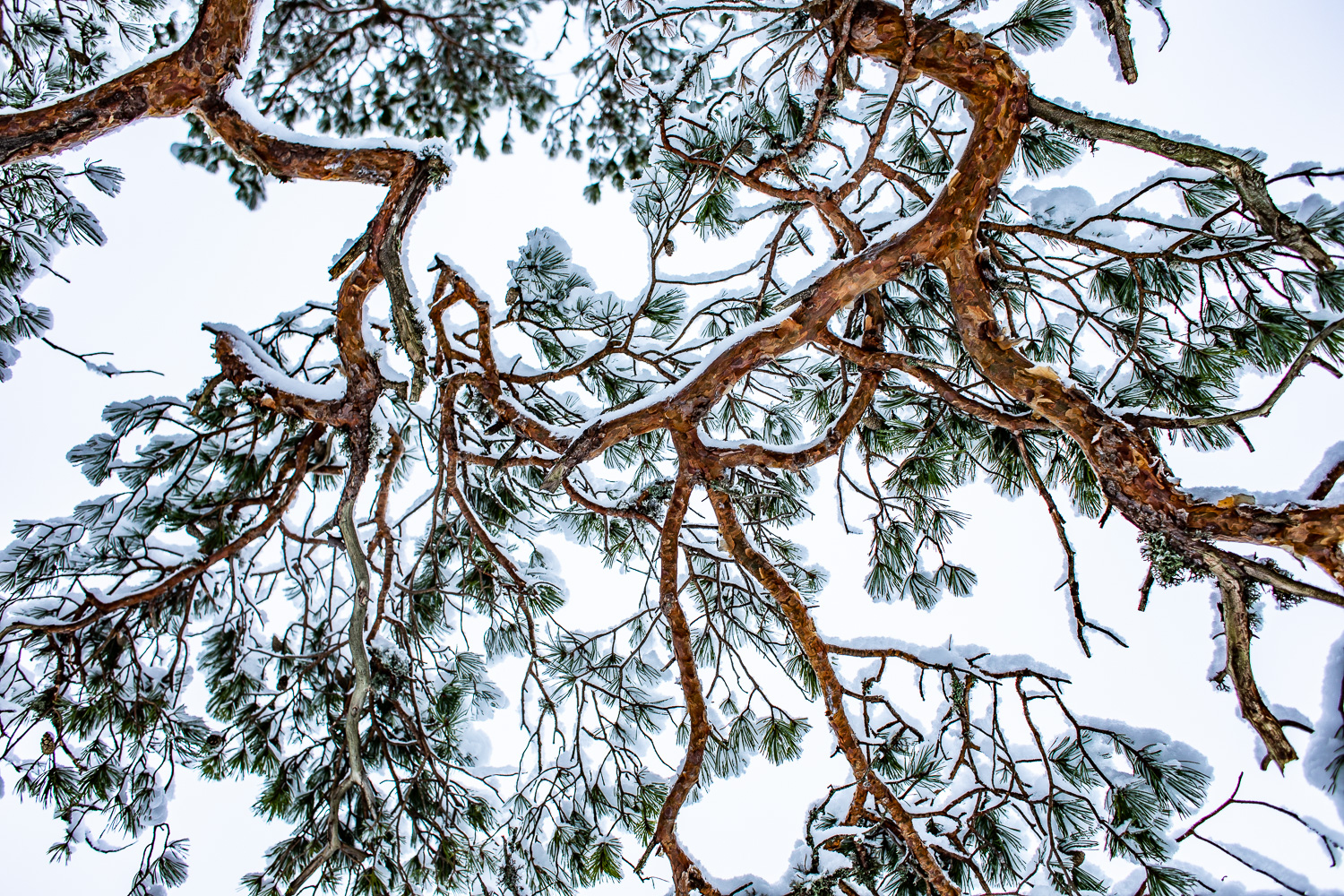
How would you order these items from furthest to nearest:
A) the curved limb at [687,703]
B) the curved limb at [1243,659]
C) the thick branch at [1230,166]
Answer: the curved limb at [687,703] → the thick branch at [1230,166] → the curved limb at [1243,659]

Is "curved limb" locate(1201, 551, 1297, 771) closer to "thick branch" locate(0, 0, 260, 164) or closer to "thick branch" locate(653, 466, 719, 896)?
Answer: "thick branch" locate(653, 466, 719, 896)

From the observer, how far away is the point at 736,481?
8.30 feet

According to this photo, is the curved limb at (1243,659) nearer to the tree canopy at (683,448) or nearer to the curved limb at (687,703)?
the tree canopy at (683,448)

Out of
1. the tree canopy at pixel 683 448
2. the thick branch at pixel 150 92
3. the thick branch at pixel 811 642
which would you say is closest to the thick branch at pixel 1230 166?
the tree canopy at pixel 683 448

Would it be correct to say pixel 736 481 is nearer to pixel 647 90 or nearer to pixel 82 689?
pixel 647 90

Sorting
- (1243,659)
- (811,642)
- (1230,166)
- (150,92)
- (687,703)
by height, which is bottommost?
(1243,659)

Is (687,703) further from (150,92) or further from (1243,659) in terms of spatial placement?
(150,92)

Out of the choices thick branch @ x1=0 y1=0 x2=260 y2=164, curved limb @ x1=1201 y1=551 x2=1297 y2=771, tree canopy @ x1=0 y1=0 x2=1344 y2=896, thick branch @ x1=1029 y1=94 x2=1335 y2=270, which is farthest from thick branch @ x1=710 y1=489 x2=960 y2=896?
thick branch @ x1=0 y1=0 x2=260 y2=164

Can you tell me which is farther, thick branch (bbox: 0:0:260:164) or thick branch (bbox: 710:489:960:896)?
thick branch (bbox: 710:489:960:896)

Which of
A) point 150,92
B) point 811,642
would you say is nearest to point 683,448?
point 811,642

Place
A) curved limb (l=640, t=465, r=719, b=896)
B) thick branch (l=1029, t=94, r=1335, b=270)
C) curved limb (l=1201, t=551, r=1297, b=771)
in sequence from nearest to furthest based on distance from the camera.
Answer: curved limb (l=1201, t=551, r=1297, b=771)
thick branch (l=1029, t=94, r=1335, b=270)
curved limb (l=640, t=465, r=719, b=896)

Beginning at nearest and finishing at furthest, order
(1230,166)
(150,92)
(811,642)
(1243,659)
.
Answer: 1. (1243,659)
2. (1230,166)
3. (150,92)
4. (811,642)

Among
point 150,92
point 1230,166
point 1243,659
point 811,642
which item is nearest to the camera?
point 1243,659

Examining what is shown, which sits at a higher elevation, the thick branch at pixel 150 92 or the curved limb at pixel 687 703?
the thick branch at pixel 150 92
